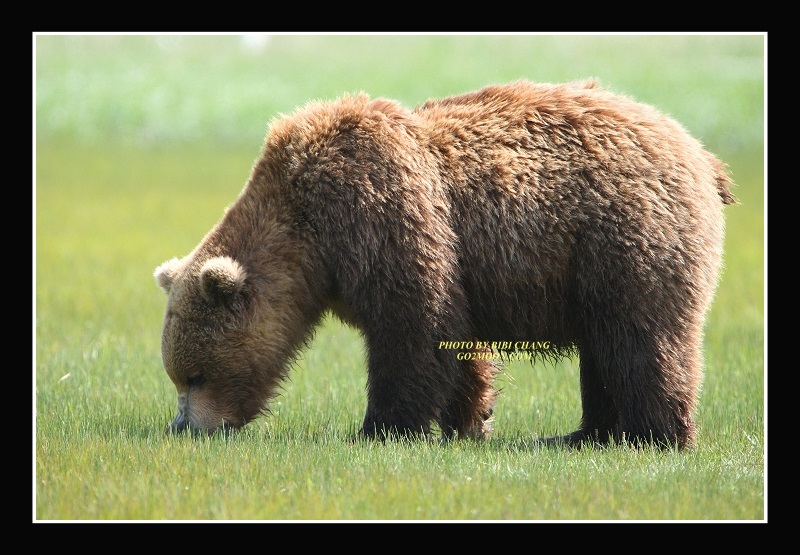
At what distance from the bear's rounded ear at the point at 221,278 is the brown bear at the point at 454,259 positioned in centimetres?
1

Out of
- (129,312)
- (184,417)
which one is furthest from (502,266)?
(129,312)

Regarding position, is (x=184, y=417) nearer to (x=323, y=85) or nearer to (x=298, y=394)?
(x=298, y=394)

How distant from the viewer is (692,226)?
287 inches

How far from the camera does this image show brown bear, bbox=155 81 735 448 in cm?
711

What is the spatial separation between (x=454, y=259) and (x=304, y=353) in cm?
252

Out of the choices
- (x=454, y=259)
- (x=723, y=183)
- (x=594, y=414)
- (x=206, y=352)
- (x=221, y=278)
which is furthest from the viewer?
(x=594, y=414)

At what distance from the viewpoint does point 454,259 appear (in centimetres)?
721

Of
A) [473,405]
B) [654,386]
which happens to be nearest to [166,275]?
[473,405]

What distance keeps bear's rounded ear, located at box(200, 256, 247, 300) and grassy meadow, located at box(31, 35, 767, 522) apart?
103 cm

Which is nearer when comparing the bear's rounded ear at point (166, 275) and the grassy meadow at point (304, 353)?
the grassy meadow at point (304, 353)

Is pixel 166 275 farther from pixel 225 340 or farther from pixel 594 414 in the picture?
pixel 594 414

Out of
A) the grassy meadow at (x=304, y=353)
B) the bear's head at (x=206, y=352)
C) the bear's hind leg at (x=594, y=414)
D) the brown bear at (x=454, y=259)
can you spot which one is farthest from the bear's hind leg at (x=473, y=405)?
the bear's head at (x=206, y=352)

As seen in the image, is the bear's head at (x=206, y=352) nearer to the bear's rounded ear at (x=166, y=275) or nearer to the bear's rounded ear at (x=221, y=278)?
the bear's rounded ear at (x=221, y=278)

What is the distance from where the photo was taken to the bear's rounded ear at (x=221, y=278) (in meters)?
7.12
